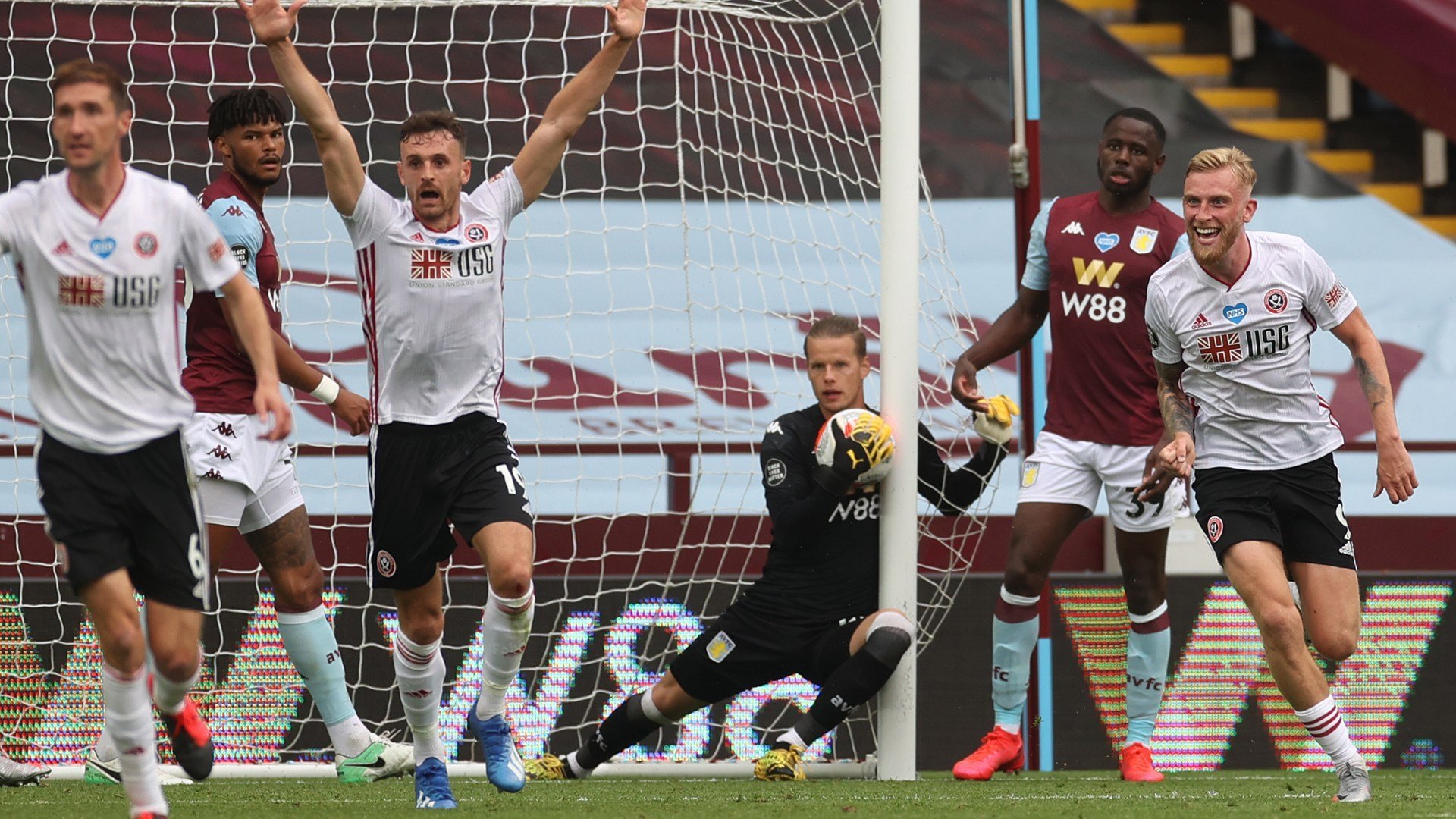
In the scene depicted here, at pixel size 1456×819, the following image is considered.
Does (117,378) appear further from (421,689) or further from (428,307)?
(421,689)

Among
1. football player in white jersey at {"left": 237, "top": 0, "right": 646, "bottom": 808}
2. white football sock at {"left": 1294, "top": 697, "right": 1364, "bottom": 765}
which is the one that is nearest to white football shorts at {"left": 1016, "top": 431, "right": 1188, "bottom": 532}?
white football sock at {"left": 1294, "top": 697, "right": 1364, "bottom": 765}

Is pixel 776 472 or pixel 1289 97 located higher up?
pixel 1289 97

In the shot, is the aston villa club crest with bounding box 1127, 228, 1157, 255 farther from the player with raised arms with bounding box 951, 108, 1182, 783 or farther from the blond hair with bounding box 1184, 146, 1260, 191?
the blond hair with bounding box 1184, 146, 1260, 191

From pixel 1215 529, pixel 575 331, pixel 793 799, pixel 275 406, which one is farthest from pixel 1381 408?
pixel 575 331

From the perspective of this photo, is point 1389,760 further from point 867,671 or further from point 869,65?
point 869,65

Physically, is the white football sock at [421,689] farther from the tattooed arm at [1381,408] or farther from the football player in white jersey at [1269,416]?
the tattooed arm at [1381,408]

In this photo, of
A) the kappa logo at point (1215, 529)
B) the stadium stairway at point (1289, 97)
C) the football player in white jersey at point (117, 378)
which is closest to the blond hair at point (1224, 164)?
the kappa logo at point (1215, 529)

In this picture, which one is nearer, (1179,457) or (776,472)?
(1179,457)

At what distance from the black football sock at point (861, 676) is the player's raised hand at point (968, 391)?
800 millimetres

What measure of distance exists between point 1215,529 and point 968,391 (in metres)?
1.18

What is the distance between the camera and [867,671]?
5.44 meters

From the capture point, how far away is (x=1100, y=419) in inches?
229

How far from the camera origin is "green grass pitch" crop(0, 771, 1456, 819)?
14.2ft

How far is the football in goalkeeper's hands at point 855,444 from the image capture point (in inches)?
211
